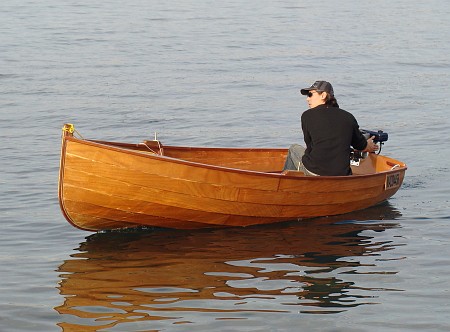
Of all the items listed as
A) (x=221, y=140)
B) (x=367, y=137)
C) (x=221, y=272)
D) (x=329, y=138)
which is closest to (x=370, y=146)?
(x=367, y=137)

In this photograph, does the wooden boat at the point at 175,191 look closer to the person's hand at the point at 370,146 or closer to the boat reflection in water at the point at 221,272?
the boat reflection in water at the point at 221,272

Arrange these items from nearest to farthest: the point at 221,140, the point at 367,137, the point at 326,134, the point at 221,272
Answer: the point at 221,272 < the point at 326,134 < the point at 367,137 < the point at 221,140

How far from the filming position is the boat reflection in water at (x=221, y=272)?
9.61m

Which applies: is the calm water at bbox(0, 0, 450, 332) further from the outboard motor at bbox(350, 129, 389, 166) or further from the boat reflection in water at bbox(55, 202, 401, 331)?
the outboard motor at bbox(350, 129, 389, 166)

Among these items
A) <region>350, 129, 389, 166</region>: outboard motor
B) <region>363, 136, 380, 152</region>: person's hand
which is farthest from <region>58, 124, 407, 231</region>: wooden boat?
<region>350, 129, 389, 166</region>: outboard motor

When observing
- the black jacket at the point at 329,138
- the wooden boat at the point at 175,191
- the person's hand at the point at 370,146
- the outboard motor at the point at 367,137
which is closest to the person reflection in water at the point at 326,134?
the black jacket at the point at 329,138

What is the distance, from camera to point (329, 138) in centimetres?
1268

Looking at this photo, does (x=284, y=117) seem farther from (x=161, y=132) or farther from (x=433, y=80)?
(x=433, y=80)

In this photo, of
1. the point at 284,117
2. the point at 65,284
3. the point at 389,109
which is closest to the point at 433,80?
the point at 389,109

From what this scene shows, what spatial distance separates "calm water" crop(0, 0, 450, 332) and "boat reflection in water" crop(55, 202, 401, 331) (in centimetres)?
3

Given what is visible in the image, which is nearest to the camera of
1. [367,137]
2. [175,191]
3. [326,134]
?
[175,191]

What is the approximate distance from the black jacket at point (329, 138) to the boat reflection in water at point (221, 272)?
0.82m

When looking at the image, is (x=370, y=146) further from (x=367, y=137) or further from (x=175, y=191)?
(x=175, y=191)

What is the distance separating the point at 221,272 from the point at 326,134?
264 cm
